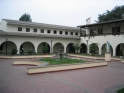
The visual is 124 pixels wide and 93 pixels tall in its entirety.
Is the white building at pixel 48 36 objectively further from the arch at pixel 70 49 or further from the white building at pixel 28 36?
the arch at pixel 70 49

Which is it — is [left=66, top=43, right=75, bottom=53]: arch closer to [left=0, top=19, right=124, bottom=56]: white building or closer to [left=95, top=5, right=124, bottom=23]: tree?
[left=0, top=19, right=124, bottom=56]: white building

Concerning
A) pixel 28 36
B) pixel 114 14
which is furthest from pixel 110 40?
pixel 114 14

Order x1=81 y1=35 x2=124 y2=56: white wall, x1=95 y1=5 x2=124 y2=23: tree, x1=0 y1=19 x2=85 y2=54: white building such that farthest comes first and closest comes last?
1. x1=95 y1=5 x2=124 y2=23: tree
2. x1=0 y1=19 x2=85 y2=54: white building
3. x1=81 y1=35 x2=124 y2=56: white wall

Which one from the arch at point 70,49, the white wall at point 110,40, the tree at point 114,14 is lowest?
the arch at point 70,49

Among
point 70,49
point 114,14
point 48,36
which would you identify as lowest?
point 70,49

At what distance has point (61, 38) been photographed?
27297 millimetres

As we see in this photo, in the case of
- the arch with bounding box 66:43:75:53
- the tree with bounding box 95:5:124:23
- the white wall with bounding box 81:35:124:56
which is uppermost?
the tree with bounding box 95:5:124:23

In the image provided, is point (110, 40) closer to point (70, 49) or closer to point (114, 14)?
point (70, 49)

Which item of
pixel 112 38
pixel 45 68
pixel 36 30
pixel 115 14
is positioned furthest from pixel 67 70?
pixel 115 14

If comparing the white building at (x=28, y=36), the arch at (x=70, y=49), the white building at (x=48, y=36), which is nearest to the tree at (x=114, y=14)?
the white building at (x=48, y=36)

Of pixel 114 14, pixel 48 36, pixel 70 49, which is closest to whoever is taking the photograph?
pixel 48 36

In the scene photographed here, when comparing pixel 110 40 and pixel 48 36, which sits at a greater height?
pixel 48 36

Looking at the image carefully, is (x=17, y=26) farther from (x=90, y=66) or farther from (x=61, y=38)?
(x=90, y=66)

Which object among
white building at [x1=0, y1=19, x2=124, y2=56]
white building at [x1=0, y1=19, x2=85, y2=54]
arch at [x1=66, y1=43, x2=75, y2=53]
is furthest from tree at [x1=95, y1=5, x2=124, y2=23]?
arch at [x1=66, y1=43, x2=75, y2=53]
